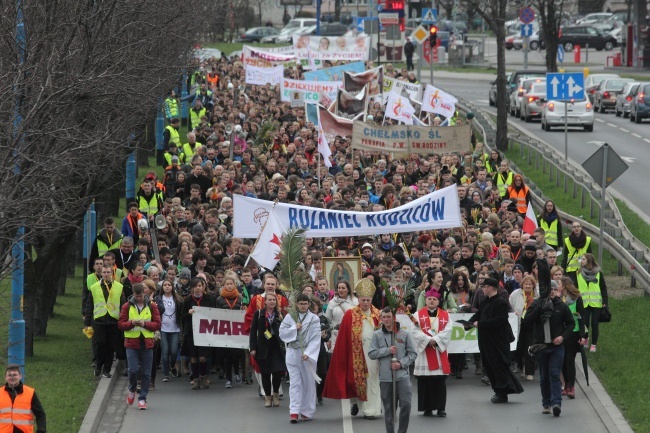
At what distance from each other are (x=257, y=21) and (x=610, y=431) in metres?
97.4

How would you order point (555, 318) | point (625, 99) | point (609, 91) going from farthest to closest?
1. point (609, 91)
2. point (625, 99)
3. point (555, 318)

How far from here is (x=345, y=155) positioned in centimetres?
3128

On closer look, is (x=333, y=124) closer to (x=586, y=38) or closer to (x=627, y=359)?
(x=627, y=359)

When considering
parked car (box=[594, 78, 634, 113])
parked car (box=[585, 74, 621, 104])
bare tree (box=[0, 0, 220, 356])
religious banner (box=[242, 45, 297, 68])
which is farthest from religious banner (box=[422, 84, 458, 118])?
parked car (box=[585, 74, 621, 104])

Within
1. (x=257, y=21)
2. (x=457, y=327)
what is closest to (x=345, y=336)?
(x=457, y=327)

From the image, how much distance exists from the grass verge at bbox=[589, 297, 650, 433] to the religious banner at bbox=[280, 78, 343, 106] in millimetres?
16998

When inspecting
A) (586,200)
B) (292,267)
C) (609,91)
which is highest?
(292,267)

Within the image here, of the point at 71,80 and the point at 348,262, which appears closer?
the point at 71,80

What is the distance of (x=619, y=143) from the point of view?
44.2 m

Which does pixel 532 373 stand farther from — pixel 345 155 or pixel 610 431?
pixel 345 155

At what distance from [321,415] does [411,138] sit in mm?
12405

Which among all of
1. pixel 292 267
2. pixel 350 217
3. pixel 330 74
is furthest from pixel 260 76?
pixel 292 267

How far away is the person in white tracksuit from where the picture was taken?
1680 cm

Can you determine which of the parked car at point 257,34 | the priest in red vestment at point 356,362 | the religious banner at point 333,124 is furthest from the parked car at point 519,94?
the parked car at point 257,34
